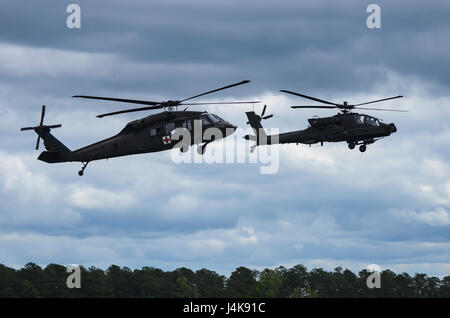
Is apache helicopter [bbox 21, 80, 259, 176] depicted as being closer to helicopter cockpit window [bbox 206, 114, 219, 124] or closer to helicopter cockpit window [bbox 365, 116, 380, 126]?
helicopter cockpit window [bbox 206, 114, 219, 124]

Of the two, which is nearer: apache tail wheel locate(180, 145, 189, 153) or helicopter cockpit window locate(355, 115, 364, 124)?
apache tail wheel locate(180, 145, 189, 153)

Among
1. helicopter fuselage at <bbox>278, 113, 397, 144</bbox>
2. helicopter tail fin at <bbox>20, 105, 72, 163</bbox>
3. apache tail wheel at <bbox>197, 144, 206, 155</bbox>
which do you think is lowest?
apache tail wheel at <bbox>197, 144, 206, 155</bbox>

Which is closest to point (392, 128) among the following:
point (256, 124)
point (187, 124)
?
point (256, 124)

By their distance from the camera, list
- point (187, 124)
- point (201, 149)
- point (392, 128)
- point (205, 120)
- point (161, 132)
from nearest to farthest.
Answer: point (201, 149) < point (187, 124) < point (205, 120) < point (161, 132) < point (392, 128)


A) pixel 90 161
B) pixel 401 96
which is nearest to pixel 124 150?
pixel 90 161

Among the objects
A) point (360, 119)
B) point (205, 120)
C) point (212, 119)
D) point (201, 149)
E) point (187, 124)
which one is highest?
point (360, 119)

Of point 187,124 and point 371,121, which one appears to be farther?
point 371,121

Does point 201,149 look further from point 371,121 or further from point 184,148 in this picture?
point 371,121

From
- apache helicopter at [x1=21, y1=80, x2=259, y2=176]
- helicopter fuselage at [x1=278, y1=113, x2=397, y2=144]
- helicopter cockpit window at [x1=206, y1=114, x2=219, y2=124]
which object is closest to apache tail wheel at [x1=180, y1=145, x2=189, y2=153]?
apache helicopter at [x1=21, y1=80, x2=259, y2=176]

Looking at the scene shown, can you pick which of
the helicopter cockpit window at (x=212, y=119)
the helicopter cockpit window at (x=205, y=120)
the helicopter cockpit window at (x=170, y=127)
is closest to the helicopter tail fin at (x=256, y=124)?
the helicopter cockpit window at (x=212, y=119)

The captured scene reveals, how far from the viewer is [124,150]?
246ft

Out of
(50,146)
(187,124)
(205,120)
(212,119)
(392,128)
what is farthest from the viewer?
(392,128)

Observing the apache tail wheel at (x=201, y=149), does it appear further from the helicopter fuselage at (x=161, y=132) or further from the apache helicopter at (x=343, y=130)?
the apache helicopter at (x=343, y=130)

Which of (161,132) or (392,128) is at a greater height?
(392,128)
